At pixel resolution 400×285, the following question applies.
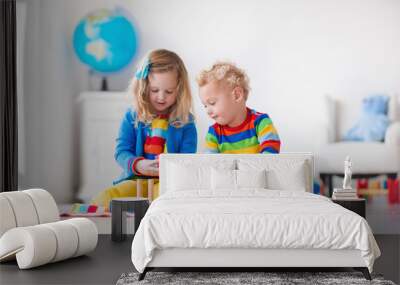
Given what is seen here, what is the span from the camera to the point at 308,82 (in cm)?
711

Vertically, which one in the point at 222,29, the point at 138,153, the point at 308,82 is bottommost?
the point at 138,153

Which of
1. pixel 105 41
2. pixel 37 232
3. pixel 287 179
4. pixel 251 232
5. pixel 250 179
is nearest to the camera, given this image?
pixel 251 232

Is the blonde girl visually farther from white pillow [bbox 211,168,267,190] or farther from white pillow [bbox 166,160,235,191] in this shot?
white pillow [bbox 211,168,267,190]

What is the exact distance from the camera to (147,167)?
7.06 m

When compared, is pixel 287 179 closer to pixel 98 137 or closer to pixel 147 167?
pixel 147 167

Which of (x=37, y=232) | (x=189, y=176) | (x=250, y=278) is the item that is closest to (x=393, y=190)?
(x=189, y=176)

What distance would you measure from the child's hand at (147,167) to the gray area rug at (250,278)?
2275 mm

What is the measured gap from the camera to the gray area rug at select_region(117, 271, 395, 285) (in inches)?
178

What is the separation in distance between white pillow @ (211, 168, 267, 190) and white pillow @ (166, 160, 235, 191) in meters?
0.08

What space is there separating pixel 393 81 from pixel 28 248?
4101 mm

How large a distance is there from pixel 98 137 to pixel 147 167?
598mm

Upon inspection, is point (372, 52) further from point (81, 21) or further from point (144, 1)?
point (81, 21)

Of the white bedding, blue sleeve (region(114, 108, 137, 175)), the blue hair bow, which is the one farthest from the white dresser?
the white bedding

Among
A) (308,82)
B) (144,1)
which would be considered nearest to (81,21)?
(144,1)
